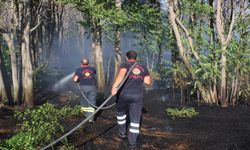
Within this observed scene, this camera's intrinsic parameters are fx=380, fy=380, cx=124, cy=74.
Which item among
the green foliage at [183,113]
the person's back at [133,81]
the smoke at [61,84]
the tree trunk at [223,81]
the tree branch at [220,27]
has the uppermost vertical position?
the tree branch at [220,27]

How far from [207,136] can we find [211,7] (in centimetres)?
581

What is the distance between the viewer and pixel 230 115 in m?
11.9

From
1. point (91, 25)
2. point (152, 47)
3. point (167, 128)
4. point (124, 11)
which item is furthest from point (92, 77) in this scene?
point (152, 47)

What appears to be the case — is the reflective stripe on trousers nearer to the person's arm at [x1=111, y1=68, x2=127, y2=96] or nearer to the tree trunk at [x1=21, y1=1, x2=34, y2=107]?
the person's arm at [x1=111, y1=68, x2=127, y2=96]

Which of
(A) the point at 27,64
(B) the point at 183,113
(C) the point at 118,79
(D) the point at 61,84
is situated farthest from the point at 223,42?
(D) the point at 61,84

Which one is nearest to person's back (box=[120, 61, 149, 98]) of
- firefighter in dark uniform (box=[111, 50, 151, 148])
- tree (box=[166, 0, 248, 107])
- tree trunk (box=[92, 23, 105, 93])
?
firefighter in dark uniform (box=[111, 50, 151, 148])

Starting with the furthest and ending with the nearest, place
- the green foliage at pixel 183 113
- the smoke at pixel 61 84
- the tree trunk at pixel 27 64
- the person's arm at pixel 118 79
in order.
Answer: the smoke at pixel 61 84 < the tree trunk at pixel 27 64 < the green foliage at pixel 183 113 < the person's arm at pixel 118 79

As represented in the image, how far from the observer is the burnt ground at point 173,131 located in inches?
313

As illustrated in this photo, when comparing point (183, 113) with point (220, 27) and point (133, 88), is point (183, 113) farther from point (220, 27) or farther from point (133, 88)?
point (133, 88)

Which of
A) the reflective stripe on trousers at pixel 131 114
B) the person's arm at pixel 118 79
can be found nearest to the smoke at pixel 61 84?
the reflective stripe on trousers at pixel 131 114

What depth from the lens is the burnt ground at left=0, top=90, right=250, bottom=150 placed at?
7953mm

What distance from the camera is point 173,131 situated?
30.9 feet

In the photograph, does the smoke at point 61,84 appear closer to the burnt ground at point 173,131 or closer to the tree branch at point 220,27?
the burnt ground at point 173,131

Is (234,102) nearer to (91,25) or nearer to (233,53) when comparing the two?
(233,53)
